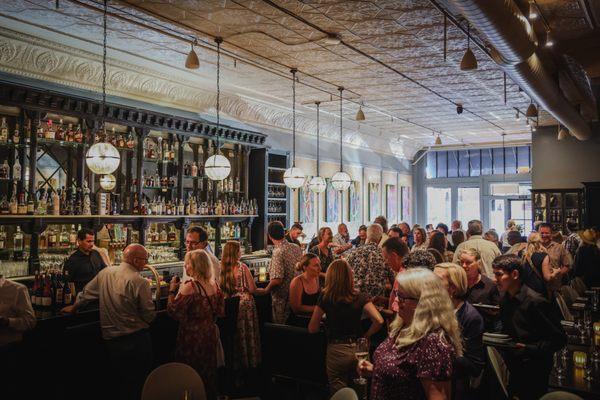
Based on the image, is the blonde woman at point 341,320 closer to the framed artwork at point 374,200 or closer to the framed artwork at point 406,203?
the framed artwork at point 374,200

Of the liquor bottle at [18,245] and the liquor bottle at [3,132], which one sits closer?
the liquor bottle at [3,132]

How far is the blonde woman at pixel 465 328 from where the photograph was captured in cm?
322

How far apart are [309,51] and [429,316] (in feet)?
17.6

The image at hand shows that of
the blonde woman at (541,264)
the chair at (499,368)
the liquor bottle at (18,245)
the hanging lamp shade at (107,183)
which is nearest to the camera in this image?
the chair at (499,368)

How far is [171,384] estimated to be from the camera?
116 inches

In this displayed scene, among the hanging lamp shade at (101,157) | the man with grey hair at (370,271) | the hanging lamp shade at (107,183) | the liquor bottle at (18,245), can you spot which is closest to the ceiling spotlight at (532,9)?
the man with grey hair at (370,271)

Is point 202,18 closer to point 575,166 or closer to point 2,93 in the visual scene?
point 2,93

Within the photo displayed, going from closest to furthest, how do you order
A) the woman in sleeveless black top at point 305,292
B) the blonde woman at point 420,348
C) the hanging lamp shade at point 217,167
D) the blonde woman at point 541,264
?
the blonde woman at point 420,348 < the woman in sleeveless black top at point 305,292 < the blonde woman at point 541,264 < the hanging lamp shade at point 217,167

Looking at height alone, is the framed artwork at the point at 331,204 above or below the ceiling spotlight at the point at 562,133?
below

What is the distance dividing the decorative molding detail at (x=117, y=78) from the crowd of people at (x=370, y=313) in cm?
246

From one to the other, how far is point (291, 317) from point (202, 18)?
342cm

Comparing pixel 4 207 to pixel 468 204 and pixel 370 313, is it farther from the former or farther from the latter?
pixel 468 204

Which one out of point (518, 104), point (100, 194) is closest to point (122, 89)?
point (100, 194)

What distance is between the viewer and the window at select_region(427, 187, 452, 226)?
58.5 feet
